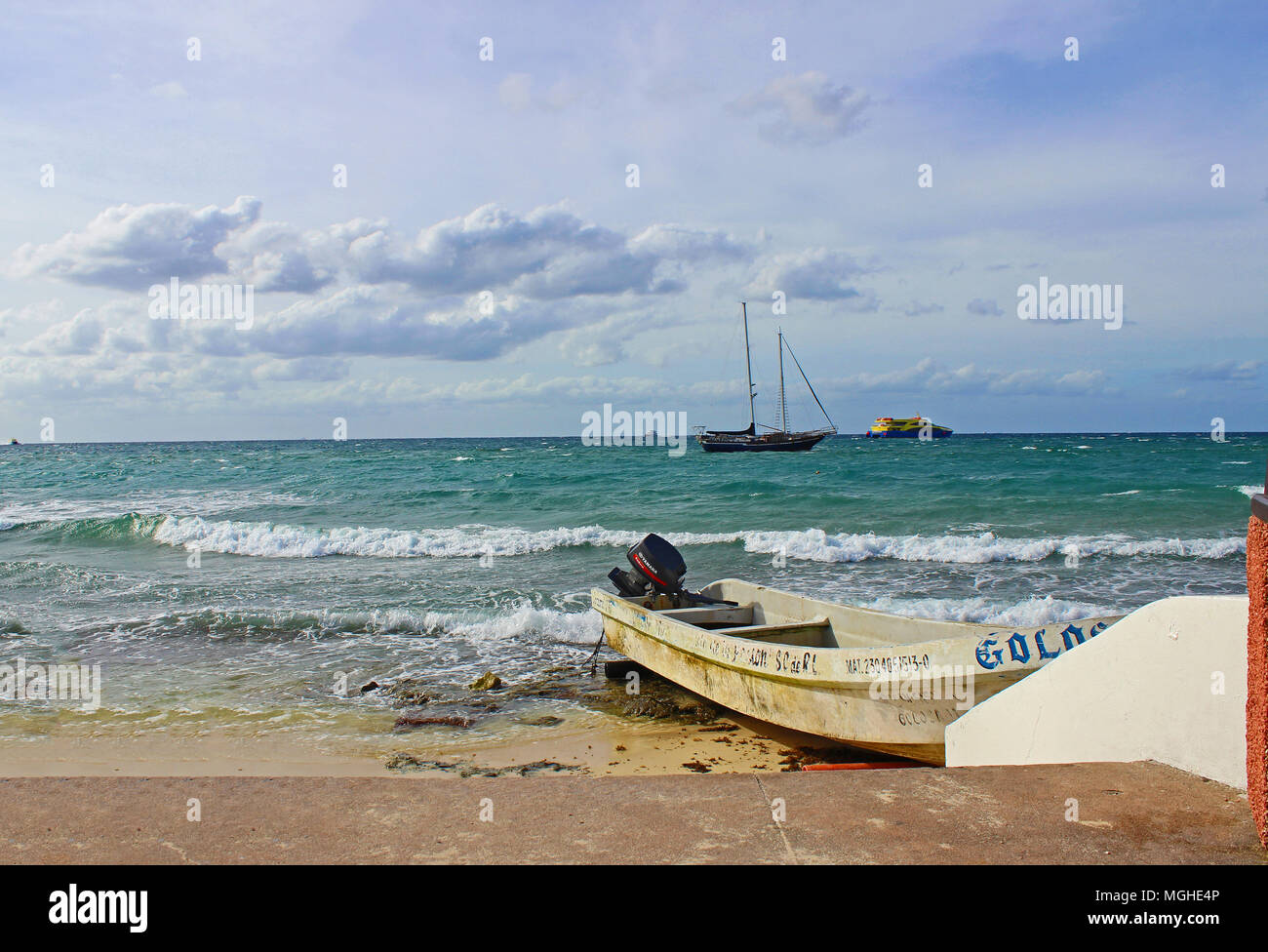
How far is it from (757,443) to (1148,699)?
2445 inches

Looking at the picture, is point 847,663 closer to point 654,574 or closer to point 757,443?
point 654,574

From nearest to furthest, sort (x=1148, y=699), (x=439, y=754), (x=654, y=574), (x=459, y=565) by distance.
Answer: (x=1148, y=699), (x=439, y=754), (x=654, y=574), (x=459, y=565)

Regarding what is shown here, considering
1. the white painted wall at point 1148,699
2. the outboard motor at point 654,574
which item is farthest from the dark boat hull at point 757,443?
the white painted wall at point 1148,699

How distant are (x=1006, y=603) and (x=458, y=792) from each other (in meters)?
11.8

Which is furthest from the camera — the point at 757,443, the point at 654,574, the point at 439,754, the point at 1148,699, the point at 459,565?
the point at 757,443

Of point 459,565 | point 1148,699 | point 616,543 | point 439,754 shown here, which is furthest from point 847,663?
point 616,543

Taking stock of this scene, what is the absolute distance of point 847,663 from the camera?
6234mm

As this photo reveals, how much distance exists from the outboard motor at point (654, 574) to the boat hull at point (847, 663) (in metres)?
0.28

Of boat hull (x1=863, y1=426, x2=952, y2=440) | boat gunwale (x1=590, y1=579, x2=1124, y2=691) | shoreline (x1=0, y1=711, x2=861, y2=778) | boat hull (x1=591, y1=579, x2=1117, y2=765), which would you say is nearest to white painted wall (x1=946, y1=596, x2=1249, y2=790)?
boat gunwale (x1=590, y1=579, x2=1124, y2=691)

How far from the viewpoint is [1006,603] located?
13.1 metres

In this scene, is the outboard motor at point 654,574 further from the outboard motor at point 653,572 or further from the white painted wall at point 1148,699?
the white painted wall at point 1148,699

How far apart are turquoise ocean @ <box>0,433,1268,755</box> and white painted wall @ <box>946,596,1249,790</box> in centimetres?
517

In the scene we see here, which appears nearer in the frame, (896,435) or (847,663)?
(847,663)

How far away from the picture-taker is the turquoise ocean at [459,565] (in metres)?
9.82
